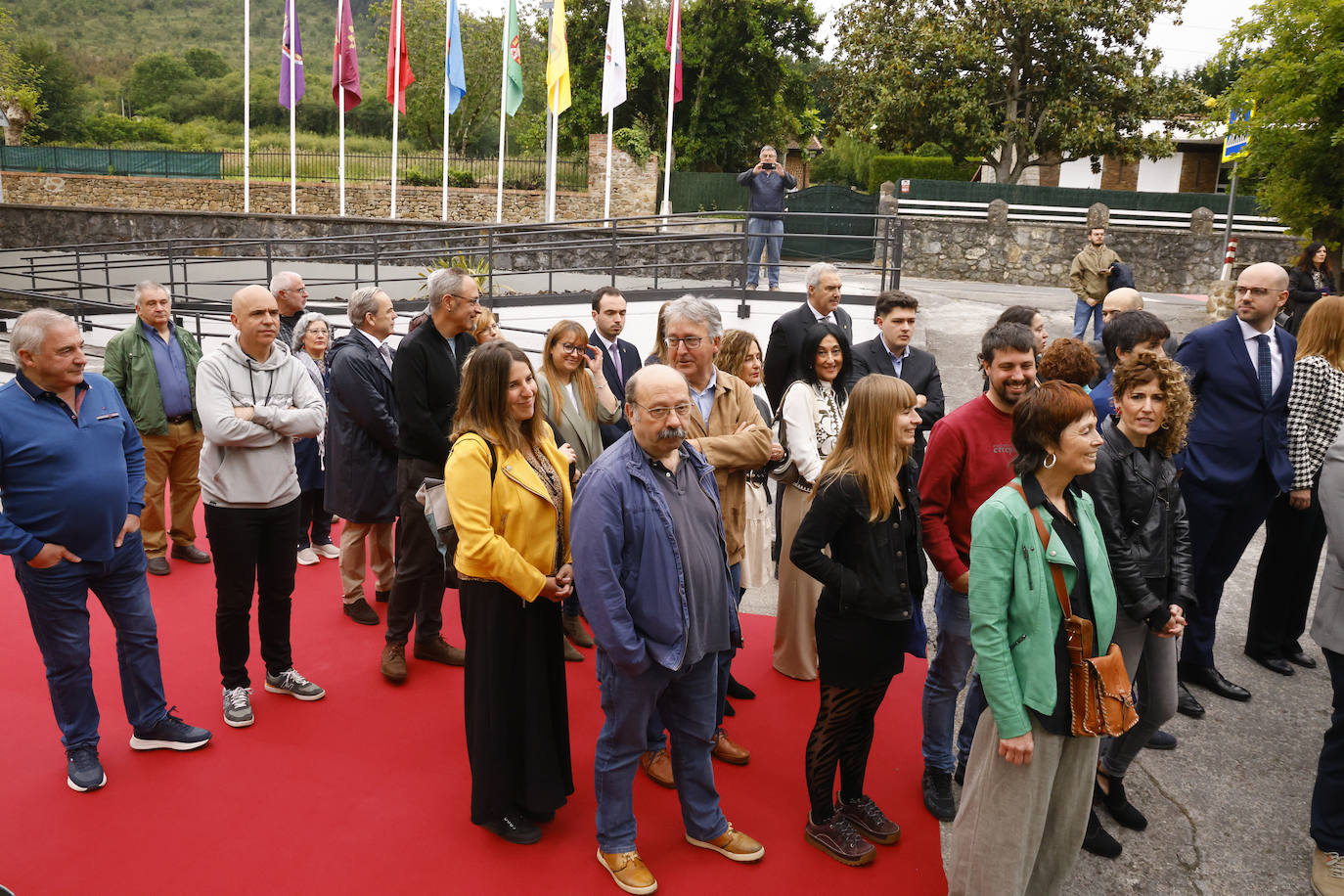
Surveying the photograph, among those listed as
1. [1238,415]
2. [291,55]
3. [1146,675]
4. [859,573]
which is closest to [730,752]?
[859,573]

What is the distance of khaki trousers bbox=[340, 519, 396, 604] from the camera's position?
5516 mm

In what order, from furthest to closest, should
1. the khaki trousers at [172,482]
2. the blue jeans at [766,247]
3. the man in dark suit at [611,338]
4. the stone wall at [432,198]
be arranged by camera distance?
the stone wall at [432,198], the blue jeans at [766,247], the khaki trousers at [172,482], the man in dark suit at [611,338]

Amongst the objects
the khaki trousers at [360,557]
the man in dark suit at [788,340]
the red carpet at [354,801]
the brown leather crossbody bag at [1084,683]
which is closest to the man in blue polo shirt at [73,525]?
the red carpet at [354,801]

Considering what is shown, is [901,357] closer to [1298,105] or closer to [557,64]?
[1298,105]

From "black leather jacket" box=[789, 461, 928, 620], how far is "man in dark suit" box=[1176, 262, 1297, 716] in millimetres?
2312

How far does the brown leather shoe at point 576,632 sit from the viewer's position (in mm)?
5438

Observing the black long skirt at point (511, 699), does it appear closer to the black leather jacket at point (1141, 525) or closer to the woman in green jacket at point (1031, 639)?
the woman in green jacket at point (1031, 639)

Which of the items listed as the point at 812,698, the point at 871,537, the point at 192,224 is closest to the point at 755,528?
the point at 812,698

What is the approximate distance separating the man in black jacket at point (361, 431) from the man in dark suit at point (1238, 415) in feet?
13.6

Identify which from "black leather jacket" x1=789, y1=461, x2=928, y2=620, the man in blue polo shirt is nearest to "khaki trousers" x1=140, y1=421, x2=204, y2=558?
the man in blue polo shirt


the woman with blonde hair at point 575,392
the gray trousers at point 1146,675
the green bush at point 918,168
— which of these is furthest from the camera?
the green bush at point 918,168

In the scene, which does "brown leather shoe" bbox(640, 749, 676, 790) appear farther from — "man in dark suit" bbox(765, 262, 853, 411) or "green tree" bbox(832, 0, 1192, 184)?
"green tree" bbox(832, 0, 1192, 184)

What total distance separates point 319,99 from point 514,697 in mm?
58037

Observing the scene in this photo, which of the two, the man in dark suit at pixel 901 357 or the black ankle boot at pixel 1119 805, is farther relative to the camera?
the man in dark suit at pixel 901 357
